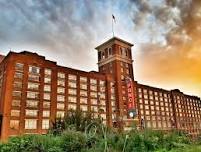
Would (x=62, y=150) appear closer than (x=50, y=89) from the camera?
Yes

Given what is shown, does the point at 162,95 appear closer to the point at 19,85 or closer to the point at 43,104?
the point at 43,104

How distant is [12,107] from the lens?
58938 mm

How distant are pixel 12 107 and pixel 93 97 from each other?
28432 millimetres

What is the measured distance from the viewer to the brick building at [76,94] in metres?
60.4

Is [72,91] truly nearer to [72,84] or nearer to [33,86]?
[72,84]

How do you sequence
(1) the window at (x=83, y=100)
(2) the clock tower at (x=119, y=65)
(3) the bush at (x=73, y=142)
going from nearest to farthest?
(3) the bush at (x=73, y=142) < (1) the window at (x=83, y=100) < (2) the clock tower at (x=119, y=65)

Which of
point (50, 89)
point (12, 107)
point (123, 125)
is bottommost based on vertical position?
point (123, 125)

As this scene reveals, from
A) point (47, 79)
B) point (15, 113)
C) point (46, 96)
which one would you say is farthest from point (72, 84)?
point (15, 113)

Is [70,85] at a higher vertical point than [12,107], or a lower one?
higher

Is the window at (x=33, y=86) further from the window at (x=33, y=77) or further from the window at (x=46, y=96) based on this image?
the window at (x=46, y=96)

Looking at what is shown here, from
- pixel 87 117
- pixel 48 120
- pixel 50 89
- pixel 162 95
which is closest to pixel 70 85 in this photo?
pixel 50 89

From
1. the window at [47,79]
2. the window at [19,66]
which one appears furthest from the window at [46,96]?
the window at [19,66]

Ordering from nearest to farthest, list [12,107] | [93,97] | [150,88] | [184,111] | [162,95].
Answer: [12,107] → [93,97] → [150,88] → [162,95] → [184,111]

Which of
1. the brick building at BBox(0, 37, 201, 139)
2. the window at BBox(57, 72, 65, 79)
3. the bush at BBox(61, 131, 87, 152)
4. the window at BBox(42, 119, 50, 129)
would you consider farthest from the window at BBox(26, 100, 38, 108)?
the bush at BBox(61, 131, 87, 152)
